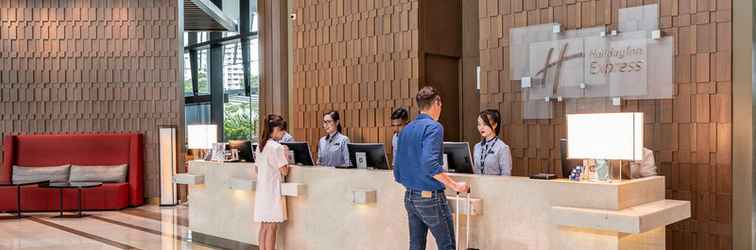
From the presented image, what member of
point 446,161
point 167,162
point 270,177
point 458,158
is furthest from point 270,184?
point 167,162

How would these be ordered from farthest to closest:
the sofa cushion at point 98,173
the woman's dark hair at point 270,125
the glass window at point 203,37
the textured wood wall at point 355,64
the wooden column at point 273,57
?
the glass window at point 203,37 → the sofa cushion at point 98,173 → the wooden column at point 273,57 → the textured wood wall at point 355,64 → the woman's dark hair at point 270,125

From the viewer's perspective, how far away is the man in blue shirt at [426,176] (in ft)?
12.7

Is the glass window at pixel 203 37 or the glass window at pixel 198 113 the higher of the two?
the glass window at pixel 203 37

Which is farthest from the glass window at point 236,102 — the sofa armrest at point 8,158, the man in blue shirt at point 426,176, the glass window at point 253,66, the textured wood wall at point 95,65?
the man in blue shirt at point 426,176

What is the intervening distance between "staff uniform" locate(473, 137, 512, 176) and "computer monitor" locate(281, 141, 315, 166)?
61.1 inches

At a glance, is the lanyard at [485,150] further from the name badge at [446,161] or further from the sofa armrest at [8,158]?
the sofa armrest at [8,158]

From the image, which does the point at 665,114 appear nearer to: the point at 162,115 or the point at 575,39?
the point at 575,39

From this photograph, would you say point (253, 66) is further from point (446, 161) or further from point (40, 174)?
point (446, 161)

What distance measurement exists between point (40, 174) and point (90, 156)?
0.81m

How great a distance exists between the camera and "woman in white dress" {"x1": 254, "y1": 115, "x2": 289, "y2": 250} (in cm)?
574

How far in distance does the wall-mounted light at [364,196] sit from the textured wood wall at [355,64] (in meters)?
2.64

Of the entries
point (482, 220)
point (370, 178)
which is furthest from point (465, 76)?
point (482, 220)

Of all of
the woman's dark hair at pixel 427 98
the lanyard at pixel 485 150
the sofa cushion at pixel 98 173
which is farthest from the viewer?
the sofa cushion at pixel 98 173

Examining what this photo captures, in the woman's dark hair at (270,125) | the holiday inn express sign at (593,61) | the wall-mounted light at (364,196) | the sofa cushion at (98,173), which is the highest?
the holiday inn express sign at (593,61)
